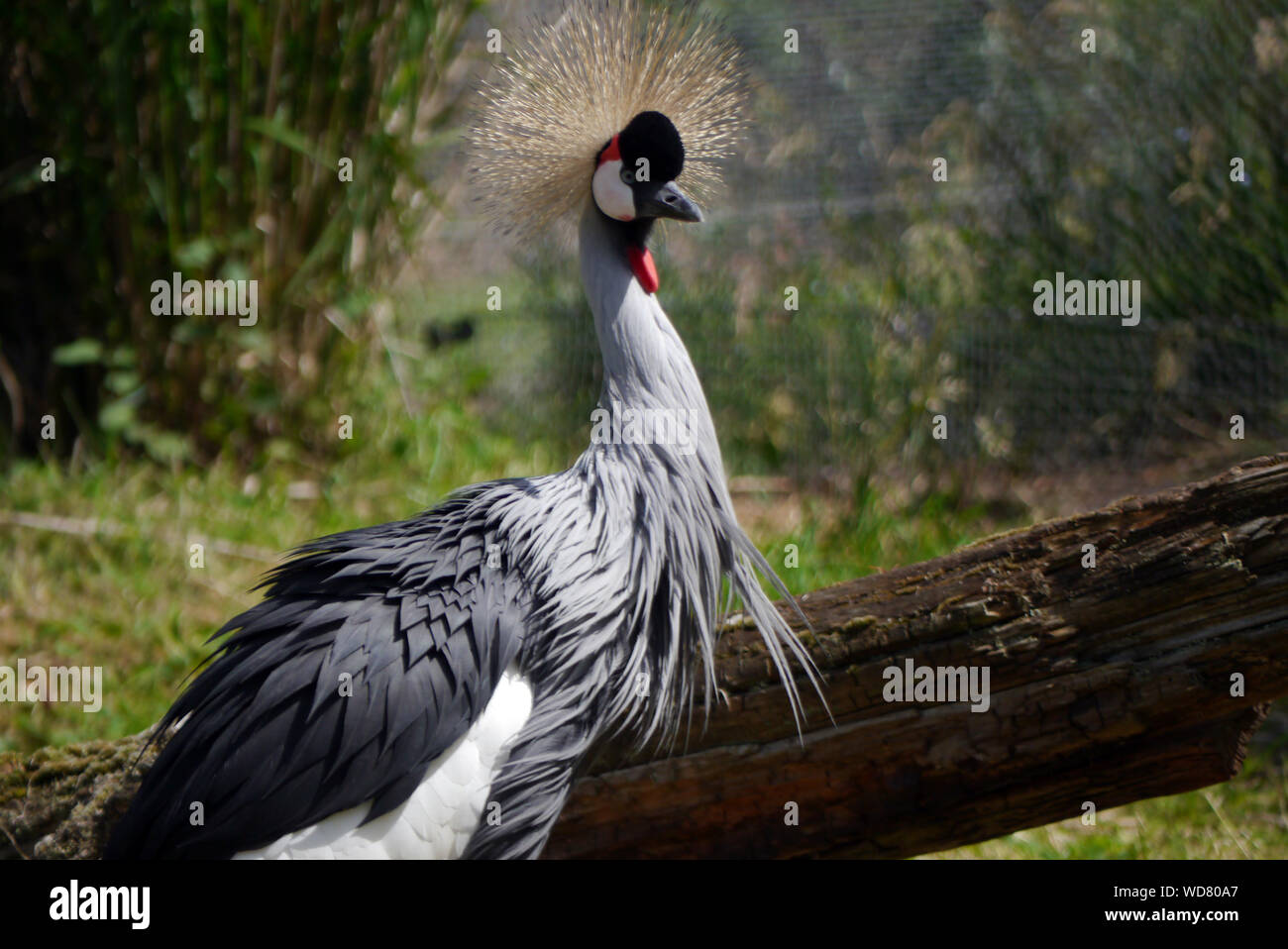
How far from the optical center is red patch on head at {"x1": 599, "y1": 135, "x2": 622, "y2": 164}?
2143 mm

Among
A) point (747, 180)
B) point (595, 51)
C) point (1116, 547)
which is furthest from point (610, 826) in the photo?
point (747, 180)

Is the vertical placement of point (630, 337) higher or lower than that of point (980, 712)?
higher

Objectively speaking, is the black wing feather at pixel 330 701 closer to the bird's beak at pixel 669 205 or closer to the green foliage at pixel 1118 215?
the bird's beak at pixel 669 205

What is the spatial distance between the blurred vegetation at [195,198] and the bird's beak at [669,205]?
194 centimetres

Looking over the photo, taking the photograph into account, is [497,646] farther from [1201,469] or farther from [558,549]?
[1201,469]

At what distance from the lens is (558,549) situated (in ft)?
6.54

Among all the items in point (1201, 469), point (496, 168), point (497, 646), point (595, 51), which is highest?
point (595, 51)

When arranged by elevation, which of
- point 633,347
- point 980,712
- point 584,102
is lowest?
point 980,712

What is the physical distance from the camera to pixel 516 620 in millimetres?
1937

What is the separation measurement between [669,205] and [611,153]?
0.61 feet

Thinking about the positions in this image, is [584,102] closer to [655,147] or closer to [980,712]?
[655,147]

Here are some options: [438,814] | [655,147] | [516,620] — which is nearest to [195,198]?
[655,147]

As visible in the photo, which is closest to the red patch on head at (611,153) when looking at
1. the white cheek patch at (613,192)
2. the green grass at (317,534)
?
the white cheek patch at (613,192)

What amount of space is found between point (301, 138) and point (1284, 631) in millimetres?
3083
